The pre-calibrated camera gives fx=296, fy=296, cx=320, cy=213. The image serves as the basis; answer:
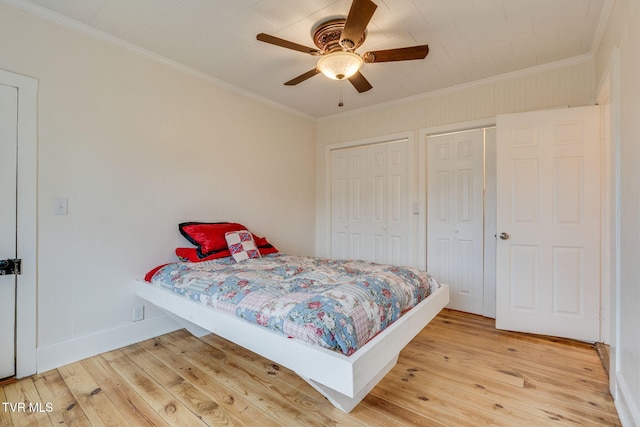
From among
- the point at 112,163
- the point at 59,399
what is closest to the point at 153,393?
the point at 59,399

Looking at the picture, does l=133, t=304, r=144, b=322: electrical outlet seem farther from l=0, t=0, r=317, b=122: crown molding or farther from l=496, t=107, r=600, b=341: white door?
l=496, t=107, r=600, b=341: white door

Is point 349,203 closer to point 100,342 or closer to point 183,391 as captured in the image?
point 183,391

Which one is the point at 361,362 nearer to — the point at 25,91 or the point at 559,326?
the point at 559,326

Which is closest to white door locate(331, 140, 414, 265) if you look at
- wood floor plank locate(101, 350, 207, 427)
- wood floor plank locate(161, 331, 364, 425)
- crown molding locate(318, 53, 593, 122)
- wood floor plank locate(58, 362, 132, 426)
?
crown molding locate(318, 53, 593, 122)

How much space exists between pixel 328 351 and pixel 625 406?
1.55 meters

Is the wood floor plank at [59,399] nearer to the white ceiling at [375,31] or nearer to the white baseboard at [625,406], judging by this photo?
the white ceiling at [375,31]

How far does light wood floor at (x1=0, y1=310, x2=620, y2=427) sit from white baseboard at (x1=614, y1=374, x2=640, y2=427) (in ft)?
0.24

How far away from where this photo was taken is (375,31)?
2203 mm

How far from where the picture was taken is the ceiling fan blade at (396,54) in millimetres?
1934

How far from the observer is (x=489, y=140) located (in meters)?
3.09

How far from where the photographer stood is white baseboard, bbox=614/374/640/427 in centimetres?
135

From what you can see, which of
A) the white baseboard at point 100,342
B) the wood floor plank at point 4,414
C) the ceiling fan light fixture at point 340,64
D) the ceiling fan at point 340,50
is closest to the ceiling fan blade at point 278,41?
the ceiling fan at point 340,50

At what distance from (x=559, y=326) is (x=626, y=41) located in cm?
216

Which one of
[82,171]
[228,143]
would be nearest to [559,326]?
[228,143]
